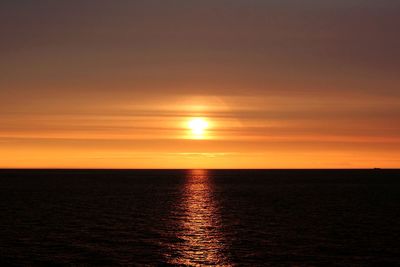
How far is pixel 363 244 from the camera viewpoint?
203 feet

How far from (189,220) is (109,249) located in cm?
3269

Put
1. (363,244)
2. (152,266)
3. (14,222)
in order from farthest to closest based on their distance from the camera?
(14,222)
(363,244)
(152,266)

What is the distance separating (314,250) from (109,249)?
24050 mm

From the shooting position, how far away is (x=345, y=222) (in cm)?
8550

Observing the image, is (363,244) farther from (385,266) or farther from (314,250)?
(385,266)

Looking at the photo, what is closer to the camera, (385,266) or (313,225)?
(385,266)

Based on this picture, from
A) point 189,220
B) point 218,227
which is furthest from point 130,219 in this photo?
point 218,227

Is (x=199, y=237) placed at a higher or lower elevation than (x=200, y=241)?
higher

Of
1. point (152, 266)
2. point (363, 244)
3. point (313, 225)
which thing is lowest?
point (152, 266)

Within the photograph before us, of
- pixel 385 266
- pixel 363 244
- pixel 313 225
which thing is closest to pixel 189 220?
pixel 313 225

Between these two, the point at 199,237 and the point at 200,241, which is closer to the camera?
the point at 200,241

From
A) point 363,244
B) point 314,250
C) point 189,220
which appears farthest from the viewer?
point 189,220

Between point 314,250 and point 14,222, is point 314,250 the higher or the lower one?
the lower one

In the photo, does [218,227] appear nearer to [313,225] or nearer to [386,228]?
[313,225]
